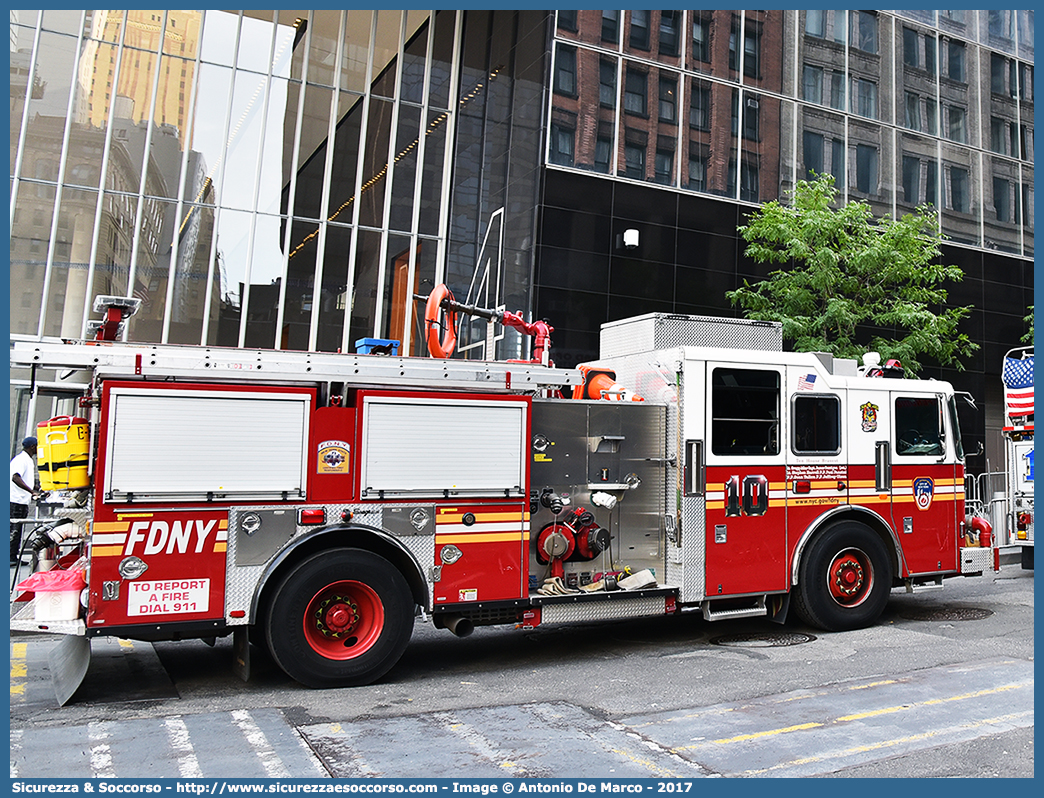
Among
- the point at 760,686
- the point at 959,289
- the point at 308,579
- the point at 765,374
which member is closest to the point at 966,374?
the point at 959,289

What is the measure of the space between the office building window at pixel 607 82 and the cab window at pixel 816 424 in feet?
34.3

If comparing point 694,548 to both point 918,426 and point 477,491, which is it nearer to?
point 477,491

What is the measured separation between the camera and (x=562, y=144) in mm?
Answer: 17203

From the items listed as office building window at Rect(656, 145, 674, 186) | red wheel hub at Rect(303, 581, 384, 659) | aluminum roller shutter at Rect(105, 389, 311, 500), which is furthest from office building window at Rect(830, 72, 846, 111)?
red wheel hub at Rect(303, 581, 384, 659)

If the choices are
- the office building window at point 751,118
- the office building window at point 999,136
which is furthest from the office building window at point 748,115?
the office building window at point 999,136

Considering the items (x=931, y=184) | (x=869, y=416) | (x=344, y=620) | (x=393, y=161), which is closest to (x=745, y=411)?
(x=869, y=416)

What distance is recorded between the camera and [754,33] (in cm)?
1969

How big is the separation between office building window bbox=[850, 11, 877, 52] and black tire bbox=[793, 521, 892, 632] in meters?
15.8

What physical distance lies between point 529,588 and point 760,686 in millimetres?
2105

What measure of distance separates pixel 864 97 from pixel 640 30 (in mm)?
6347

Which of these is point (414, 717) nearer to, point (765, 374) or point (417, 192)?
point (765, 374)

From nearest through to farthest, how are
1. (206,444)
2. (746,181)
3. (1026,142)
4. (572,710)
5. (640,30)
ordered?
(572,710) < (206,444) < (640,30) < (746,181) < (1026,142)

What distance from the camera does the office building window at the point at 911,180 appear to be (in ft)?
Result: 70.1
